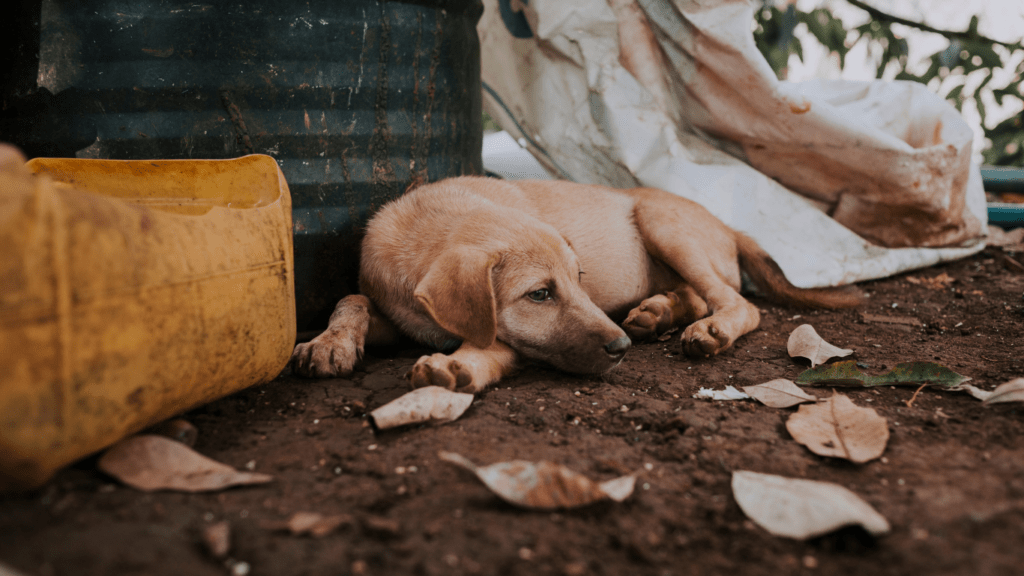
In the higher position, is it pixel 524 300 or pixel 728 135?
pixel 728 135

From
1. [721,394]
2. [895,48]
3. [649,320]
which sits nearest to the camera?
[721,394]

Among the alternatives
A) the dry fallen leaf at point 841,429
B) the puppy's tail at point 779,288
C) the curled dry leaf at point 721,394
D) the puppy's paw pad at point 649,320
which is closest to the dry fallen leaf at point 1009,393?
the dry fallen leaf at point 841,429

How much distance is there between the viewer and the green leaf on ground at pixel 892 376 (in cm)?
217

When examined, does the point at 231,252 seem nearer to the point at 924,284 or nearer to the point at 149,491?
the point at 149,491

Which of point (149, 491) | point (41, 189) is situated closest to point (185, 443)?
point (149, 491)

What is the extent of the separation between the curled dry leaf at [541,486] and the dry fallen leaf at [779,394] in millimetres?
890

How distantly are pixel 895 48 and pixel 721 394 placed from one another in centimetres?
520

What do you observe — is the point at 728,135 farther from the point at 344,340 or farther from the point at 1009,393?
the point at 344,340

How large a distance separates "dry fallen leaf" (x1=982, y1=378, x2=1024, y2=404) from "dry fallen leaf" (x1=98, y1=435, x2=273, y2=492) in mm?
2162

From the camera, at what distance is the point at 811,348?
2.58 meters

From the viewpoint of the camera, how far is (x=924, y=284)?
13.2 ft

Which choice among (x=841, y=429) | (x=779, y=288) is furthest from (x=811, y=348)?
(x=779, y=288)

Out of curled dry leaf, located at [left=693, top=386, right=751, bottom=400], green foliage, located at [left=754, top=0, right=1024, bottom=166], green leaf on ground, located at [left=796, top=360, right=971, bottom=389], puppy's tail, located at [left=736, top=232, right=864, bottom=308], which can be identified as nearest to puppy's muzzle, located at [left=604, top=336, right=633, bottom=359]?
curled dry leaf, located at [left=693, top=386, right=751, bottom=400]

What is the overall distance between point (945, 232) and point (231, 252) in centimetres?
458
